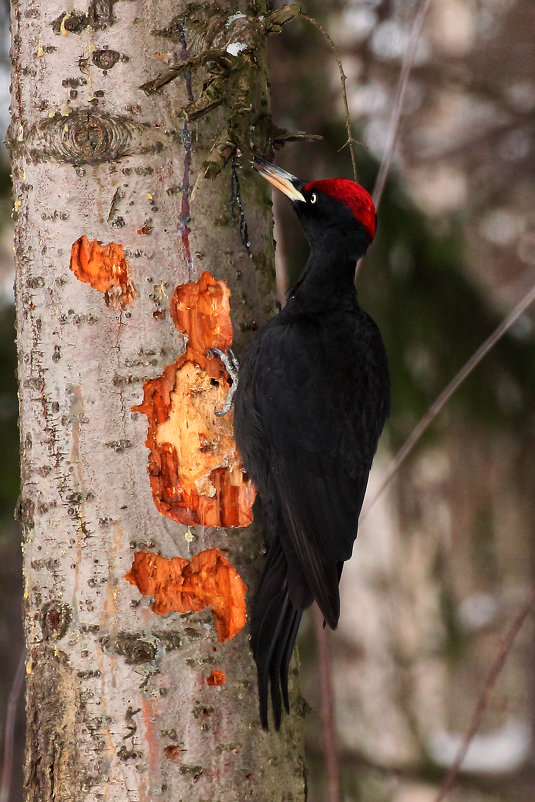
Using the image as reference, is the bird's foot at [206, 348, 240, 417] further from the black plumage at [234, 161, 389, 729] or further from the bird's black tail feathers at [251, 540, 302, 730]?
the bird's black tail feathers at [251, 540, 302, 730]

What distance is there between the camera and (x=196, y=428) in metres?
1.78

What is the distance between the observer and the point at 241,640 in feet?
5.34

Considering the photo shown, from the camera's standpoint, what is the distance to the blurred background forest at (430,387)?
2.94 m

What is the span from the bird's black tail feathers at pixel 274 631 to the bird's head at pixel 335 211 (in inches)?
34.0

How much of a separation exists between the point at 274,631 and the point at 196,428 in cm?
45

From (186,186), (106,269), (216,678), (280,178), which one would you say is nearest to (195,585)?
(216,678)

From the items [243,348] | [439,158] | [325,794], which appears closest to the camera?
[243,348]

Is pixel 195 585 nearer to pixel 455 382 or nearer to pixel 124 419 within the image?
pixel 124 419

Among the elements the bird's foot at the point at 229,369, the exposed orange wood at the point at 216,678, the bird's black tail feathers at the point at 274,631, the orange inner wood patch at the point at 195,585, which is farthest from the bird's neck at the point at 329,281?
the exposed orange wood at the point at 216,678

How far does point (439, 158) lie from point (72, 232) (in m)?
4.19

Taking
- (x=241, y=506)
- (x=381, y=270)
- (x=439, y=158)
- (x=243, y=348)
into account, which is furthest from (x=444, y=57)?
(x=241, y=506)

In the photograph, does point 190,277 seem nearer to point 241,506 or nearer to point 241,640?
point 241,506

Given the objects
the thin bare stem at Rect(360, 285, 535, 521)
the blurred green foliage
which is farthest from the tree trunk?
the blurred green foliage

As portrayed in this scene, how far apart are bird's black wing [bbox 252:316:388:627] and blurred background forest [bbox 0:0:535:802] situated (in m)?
0.38
